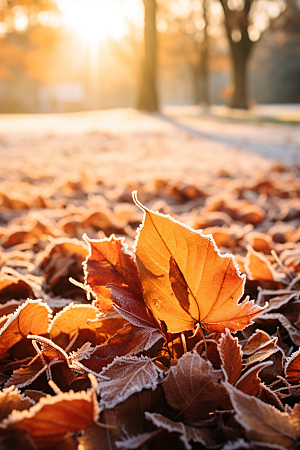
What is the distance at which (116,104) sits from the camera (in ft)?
118

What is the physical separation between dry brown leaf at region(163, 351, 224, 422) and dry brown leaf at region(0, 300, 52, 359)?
0.22m

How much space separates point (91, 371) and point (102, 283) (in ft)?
0.40

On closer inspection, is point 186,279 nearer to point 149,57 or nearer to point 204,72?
point 149,57

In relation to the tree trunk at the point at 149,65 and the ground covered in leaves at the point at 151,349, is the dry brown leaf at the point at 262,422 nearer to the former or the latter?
the ground covered in leaves at the point at 151,349

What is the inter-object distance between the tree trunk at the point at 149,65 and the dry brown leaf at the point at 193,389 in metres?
10.4

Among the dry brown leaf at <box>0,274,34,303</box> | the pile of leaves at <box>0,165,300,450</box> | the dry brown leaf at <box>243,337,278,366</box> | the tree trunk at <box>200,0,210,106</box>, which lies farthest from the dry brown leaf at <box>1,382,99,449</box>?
the tree trunk at <box>200,0,210,106</box>

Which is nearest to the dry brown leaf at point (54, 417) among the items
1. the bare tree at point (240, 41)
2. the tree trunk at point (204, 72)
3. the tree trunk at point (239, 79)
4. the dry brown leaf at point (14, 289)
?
the dry brown leaf at point (14, 289)

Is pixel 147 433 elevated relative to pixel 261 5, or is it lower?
lower

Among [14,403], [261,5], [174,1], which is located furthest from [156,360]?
[174,1]

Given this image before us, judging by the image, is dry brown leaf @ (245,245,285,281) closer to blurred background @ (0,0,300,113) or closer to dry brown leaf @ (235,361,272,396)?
dry brown leaf @ (235,361,272,396)

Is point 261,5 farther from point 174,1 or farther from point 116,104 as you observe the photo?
point 116,104

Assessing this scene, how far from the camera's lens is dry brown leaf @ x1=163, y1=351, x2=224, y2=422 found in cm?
47

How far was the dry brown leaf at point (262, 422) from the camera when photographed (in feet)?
1.34

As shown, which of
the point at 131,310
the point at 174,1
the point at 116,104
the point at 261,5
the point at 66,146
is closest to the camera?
the point at 131,310
